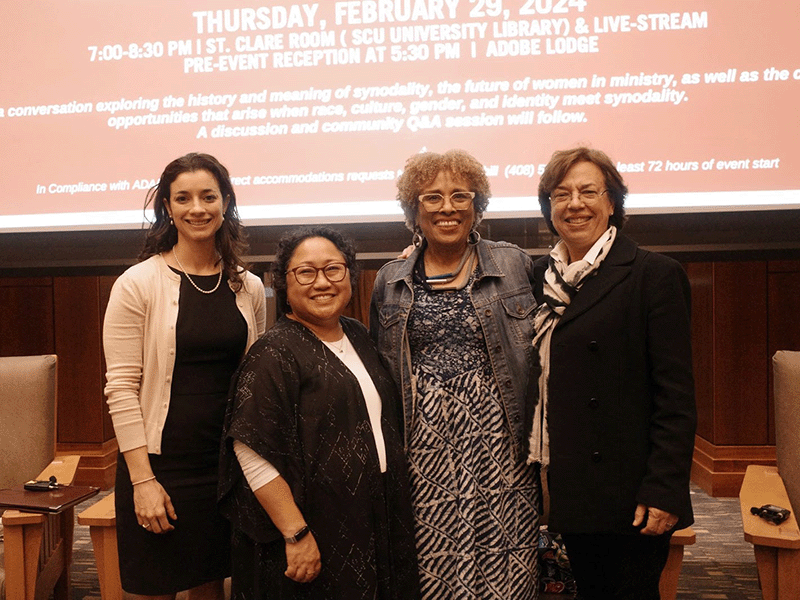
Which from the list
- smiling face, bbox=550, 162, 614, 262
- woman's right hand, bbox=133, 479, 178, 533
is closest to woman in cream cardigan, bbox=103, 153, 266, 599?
woman's right hand, bbox=133, 479, 178, 533

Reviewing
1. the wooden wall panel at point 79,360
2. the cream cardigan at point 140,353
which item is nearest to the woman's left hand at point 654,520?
the cream cardigan at point 140,353

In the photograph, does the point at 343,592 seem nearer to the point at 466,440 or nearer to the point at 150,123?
the point at 466,440

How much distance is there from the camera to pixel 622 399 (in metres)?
1.58

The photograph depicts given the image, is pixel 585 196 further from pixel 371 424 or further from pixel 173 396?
pixel 173 396

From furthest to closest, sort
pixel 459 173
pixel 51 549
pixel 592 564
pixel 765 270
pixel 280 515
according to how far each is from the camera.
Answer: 1. pixel 765 270
2. pixel 51 549
3. pixel 459 173
4. pixel 592 564
5. pixel 280 515

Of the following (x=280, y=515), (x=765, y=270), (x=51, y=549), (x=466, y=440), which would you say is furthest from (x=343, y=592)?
(x=765, y=270)

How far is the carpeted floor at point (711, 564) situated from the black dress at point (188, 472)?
3.55ft

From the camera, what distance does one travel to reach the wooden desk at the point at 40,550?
194 cm

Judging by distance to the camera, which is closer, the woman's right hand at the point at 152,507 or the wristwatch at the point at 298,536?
the wristwatch at the point at 298,536

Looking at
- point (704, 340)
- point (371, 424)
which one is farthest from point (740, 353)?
point (371, 424)

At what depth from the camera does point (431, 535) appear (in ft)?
5.57

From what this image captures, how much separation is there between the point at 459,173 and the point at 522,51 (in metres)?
1.31

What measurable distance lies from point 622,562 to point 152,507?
1.13 metres

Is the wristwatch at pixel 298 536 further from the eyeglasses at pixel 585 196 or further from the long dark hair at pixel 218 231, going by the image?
the eyeglasses at pixel 585 196
